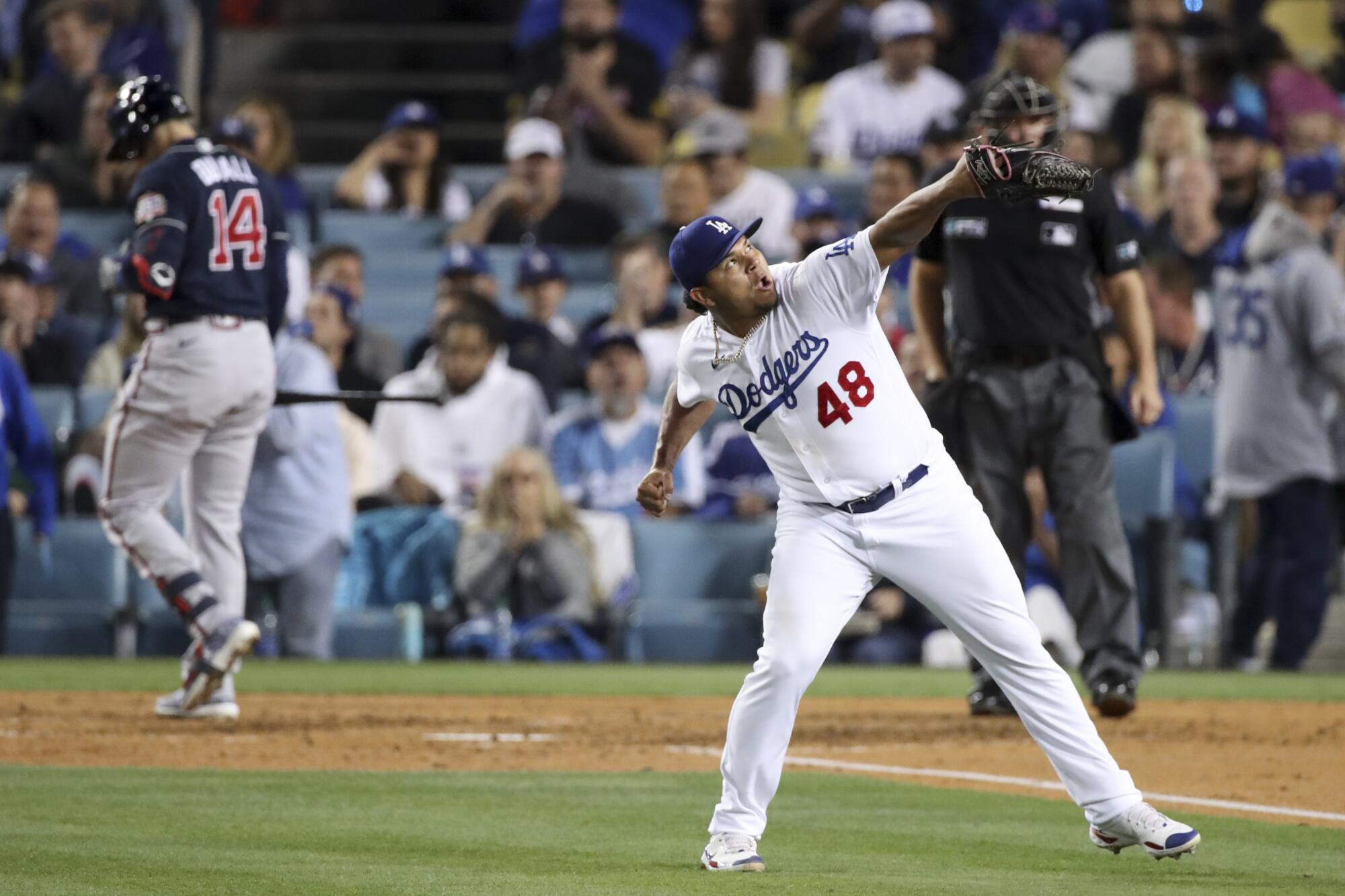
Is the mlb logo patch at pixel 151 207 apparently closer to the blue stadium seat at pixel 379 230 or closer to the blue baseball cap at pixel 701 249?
the blue baseball cap at pixel 701 249

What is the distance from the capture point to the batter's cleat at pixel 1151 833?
4.90m

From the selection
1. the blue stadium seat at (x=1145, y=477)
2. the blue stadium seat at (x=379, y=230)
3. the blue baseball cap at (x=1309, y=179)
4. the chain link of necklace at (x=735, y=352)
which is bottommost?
the blue stadium seat at (x=1145, y=477)

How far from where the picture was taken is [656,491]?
5.50m

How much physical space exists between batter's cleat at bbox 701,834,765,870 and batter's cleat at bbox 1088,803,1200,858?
840 mm

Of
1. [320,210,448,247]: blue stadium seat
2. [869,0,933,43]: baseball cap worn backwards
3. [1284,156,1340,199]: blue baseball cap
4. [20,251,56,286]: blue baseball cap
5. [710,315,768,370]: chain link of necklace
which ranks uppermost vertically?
[869,0,933,43]: baseball cap worn backwards

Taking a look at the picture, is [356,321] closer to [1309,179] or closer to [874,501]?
[1309,179]

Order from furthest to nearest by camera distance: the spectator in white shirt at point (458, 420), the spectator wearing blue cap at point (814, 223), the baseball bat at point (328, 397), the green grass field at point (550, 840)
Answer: the spectator wearing blue cap at point (814, 223) → the spectator in white shirt at point (458, 420) → the baseball bat at point (328, 397) → the green grass field at point (550, 840)

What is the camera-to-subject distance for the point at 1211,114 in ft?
49.4

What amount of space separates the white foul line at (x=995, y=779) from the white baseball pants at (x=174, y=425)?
2.11m

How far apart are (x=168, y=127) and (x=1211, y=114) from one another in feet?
29.4

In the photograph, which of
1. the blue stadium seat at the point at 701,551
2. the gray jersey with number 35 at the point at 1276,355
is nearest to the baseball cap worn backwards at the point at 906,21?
the gray jersey with number 35 at the point at 1276,355

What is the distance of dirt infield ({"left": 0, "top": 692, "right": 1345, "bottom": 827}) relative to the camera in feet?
23.4

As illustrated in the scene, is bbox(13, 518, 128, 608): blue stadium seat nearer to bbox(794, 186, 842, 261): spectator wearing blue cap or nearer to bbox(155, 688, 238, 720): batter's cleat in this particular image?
bbox(155, 688, 238, 720): batter's cleat

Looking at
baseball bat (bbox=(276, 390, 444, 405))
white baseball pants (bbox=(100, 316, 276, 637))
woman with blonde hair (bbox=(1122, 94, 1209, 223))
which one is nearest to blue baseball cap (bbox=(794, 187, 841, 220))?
woman with blonde hair (bbox=(1122, 94, 1209, 223))
